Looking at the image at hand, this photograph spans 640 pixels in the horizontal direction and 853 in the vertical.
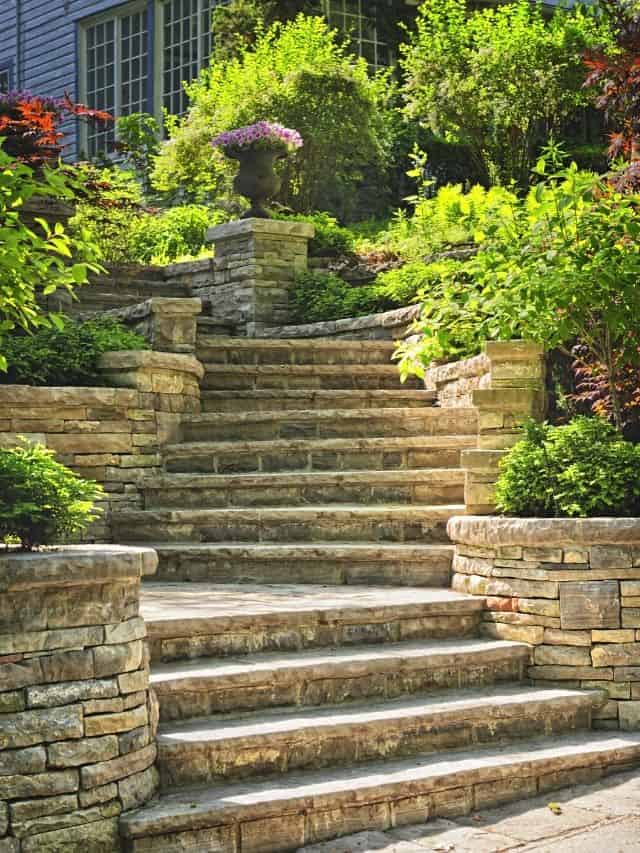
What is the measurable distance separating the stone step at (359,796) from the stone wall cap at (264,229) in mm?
5945

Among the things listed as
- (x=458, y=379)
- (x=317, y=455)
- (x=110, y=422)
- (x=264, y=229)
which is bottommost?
(x=317, y=455)

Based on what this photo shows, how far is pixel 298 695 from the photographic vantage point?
481 cm

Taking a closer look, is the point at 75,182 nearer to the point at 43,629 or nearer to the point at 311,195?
the point at 43,629

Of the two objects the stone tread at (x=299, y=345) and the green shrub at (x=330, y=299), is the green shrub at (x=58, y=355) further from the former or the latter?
the green shrub at (x=330, y=299)

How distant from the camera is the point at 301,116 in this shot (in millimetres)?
11883

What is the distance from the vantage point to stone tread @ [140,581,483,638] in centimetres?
492

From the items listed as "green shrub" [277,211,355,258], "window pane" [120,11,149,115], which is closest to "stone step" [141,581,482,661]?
"green shrub" [277,211,355,258]

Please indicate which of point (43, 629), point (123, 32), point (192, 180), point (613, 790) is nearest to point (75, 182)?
point (43, 629)

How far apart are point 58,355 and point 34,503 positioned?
265cm

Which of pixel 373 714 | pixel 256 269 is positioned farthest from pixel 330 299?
pixel 373 714

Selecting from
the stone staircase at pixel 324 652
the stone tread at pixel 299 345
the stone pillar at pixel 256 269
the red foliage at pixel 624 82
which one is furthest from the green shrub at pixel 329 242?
the red foliage at pixel 624 82

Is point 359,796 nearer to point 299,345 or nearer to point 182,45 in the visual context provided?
point 299,345

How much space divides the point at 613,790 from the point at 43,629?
223 centimetres

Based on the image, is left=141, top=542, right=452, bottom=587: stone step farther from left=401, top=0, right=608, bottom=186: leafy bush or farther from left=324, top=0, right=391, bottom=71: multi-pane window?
left=324, top=0, right=391, bottom=71: multi-pane window
